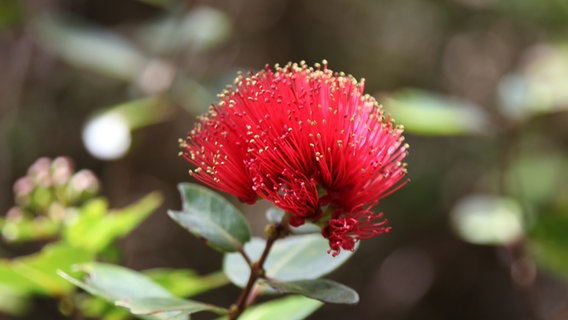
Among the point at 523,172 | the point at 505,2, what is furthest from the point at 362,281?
the point at 505,2

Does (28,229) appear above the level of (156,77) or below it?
below

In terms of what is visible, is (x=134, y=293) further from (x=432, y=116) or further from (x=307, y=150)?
(x=432, y=116)

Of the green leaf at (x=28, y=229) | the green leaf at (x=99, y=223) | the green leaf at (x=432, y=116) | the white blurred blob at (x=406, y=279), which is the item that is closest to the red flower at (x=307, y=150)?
the green leaf at (x=99, y=223)

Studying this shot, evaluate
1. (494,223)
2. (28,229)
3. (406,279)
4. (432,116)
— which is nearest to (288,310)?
(28,229)

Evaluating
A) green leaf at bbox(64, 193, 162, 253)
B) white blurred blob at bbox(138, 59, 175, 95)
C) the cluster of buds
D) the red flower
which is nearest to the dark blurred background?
white blurred blob at bbox(138, 59, 175, 95)

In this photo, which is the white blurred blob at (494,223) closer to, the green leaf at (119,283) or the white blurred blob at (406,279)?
the white blurred blob at (406,279)
